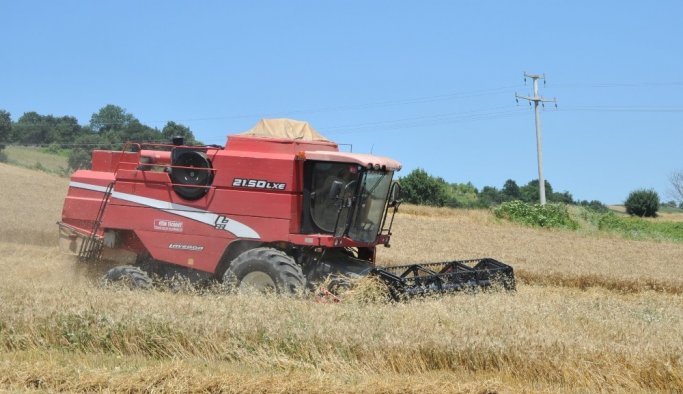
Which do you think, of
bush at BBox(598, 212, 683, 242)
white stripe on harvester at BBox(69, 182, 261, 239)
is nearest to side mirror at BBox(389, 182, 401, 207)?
white stripe on harvester at BBox(69, 182, 261, 239)

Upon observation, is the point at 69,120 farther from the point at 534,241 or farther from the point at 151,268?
the point at 151,268

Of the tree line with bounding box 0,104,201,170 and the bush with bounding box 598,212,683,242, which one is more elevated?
the tree line with bounding box 0,104,201,170

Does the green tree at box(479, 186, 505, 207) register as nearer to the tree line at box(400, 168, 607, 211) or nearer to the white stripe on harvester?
the tree line at box(400, 168, 607, 211)

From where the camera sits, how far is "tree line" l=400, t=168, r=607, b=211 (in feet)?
150

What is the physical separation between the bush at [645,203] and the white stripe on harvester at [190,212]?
158ft

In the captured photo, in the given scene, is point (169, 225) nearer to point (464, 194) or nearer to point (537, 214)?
point (537, 214)

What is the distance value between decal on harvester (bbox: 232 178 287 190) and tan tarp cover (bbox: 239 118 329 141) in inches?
28.7

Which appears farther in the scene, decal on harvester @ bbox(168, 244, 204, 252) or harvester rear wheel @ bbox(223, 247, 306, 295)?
decal on harvester @ bbox(168, 244, 204, 252)

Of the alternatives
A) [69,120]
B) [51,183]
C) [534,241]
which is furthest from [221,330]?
[69,120]

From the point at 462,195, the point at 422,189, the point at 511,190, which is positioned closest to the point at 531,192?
the point at 511,190

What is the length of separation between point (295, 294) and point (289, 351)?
2.58 m

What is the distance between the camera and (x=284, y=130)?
34.5 feet

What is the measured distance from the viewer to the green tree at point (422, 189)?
45562 millimetres

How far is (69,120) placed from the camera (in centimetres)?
4906
